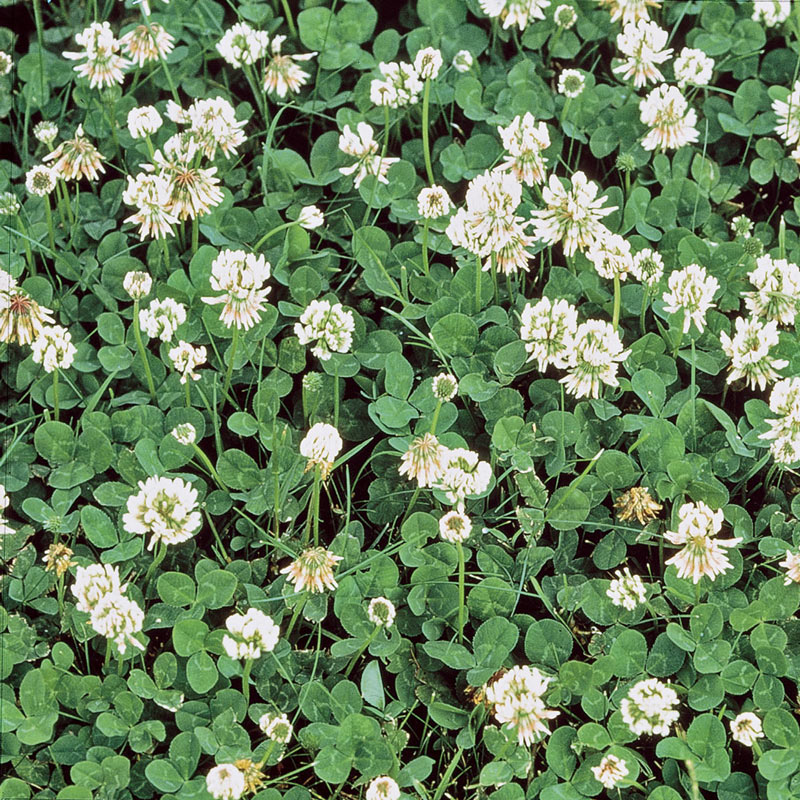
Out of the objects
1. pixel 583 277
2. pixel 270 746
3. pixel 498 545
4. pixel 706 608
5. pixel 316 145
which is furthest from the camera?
pixel 316 145

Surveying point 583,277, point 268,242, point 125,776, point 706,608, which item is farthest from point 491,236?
point 125,776

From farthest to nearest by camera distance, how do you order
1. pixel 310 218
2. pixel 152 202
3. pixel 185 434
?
1. pixel 310 218
2. pixel 152 202
3. pixel 185 434

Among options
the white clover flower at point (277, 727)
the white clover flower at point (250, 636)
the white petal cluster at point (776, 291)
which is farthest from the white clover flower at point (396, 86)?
the white clover flower at point (277, 727)

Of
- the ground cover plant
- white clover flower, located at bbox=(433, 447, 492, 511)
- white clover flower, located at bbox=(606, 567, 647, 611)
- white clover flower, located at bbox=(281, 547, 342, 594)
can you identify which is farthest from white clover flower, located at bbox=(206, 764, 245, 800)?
white clover flower, located at bbox=(606, 567, 647, 611)

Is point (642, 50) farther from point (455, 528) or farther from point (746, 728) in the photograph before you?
point (746, 728)

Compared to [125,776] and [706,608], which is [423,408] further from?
[125,776]

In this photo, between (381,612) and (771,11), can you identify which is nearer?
Result: (381,612)

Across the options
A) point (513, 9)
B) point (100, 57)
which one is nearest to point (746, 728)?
point (513, 9)
